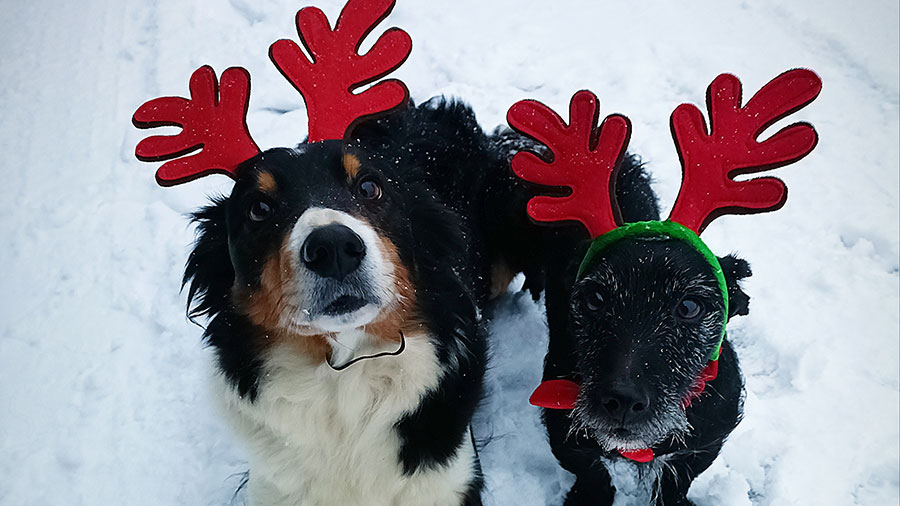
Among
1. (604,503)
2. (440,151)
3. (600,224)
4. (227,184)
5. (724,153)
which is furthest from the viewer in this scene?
(227,184)

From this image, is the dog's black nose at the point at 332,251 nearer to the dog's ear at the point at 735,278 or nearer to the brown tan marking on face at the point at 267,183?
the brown tan marking on face at the point at 267,183

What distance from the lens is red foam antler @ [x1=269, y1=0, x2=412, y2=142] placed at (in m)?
2.07

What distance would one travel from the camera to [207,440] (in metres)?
2.94

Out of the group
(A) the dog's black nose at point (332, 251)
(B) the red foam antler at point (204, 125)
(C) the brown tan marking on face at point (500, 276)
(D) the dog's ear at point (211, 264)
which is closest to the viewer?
(A) the dog's black nose at point (332, 251)

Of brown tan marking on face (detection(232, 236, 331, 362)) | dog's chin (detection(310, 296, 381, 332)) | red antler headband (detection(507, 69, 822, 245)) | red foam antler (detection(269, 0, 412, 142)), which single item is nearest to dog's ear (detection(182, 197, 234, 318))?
brown tan marking on face (detection(232, 236, 331, 362))

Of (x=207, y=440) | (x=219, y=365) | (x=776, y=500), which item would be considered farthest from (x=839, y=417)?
(x=207, y=440)

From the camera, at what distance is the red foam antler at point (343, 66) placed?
207 centimetres

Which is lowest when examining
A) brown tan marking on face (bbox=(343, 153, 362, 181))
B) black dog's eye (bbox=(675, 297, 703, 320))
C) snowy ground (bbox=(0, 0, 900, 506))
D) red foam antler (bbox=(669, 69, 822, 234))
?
snowy ground (bbox=(0, 0, 900, 506))

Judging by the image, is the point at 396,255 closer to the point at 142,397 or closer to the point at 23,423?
the point at 142,397

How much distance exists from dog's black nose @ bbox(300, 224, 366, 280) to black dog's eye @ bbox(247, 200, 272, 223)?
33 cm

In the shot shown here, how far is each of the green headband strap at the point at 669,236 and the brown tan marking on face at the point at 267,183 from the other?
1.07m

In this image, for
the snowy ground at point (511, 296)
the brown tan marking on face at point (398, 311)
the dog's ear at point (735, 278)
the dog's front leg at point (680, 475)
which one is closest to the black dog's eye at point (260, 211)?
the brown tan marking on face at point (398, 311)

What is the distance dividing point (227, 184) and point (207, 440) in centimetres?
173

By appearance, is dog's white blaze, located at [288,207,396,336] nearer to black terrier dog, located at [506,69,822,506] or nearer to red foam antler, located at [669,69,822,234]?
black terrier dog, located at [506,69,822,506]
